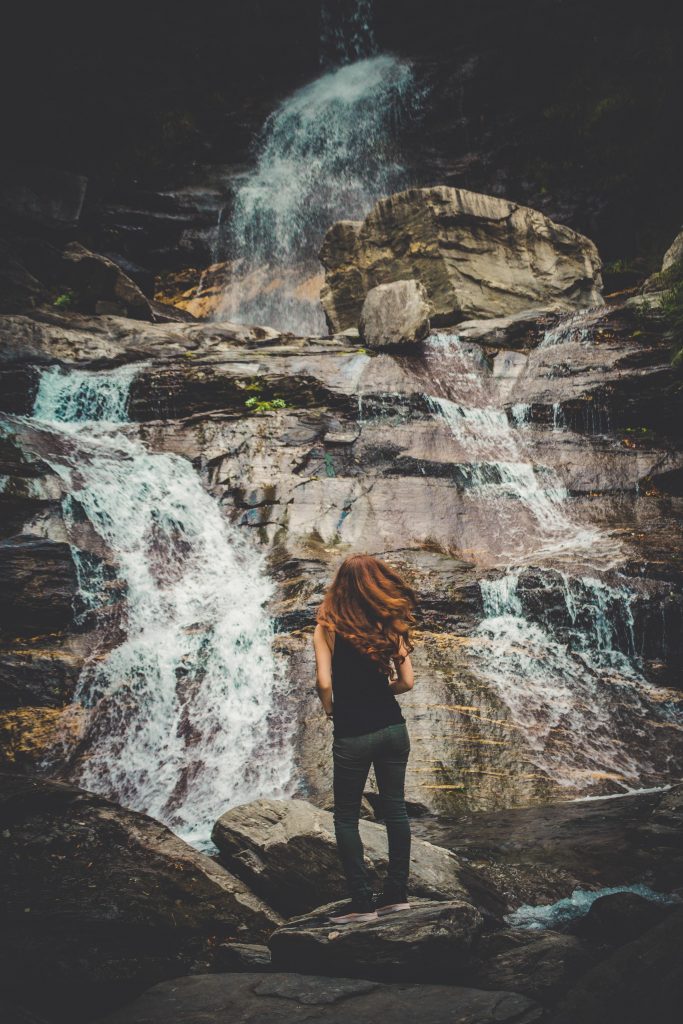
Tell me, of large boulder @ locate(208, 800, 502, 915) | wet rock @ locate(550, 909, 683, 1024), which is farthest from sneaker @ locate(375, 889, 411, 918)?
wet rock @ locate(550, 909, 683, 1024)

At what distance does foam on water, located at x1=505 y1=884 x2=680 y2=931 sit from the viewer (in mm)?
4312

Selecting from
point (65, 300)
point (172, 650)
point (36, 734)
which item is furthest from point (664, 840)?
point (65, 300)

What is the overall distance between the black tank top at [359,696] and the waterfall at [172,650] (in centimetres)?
360

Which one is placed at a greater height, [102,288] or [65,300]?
[102,288]

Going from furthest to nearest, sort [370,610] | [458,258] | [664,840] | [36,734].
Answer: [458,258]
[36,734]
[664,840]
[370,610]

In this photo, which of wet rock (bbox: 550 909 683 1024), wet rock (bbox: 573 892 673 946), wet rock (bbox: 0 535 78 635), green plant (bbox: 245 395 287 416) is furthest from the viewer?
green plant (bbox: 245 395 287 416)

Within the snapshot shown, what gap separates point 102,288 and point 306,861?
15.7 meters

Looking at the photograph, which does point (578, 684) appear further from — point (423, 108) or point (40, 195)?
point (423, 108)

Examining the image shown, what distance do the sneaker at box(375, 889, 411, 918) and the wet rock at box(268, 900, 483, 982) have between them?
5 cm

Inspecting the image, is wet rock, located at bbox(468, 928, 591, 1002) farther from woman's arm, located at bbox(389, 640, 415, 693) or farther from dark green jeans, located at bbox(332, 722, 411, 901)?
woman's arm, located at bbox(389, 640, 415, 693)

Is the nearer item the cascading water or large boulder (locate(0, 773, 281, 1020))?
large boulder (locate(0, 773, 281, 1020))

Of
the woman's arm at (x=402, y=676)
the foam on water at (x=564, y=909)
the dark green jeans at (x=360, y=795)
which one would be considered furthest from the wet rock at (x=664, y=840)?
the woman's arm at (x=402, y=676)

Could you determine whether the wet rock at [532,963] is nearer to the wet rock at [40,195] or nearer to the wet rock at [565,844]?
the wet rock at [565,844]

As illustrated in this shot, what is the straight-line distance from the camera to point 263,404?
12.2m
